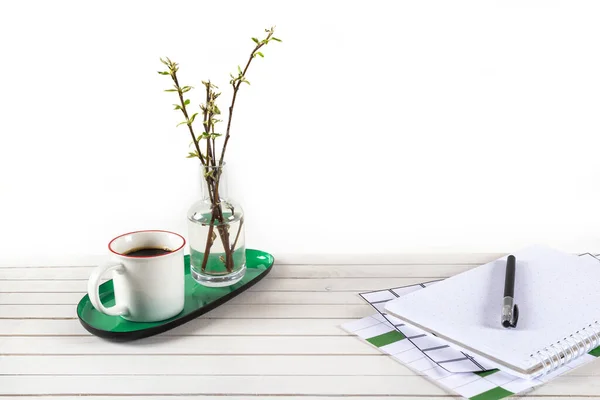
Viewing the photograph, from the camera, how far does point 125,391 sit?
0.96 meters

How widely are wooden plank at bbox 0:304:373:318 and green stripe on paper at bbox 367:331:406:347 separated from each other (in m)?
0.08

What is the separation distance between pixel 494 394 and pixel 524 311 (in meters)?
0.21

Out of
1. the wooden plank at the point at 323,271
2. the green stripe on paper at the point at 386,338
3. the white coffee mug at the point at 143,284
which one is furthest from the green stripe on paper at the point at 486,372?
the white coffee mug at the point at 143,284

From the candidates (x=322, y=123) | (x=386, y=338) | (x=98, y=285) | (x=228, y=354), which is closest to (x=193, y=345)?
(x=228, y=354)

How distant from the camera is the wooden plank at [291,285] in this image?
4.17ft

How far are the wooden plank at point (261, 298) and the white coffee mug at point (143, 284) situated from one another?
130mm

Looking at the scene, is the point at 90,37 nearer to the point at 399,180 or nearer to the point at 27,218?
the point at 27,218

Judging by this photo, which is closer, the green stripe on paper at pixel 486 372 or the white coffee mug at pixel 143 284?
the green stripe on paper at pixel 486 372

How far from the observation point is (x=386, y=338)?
108 cm

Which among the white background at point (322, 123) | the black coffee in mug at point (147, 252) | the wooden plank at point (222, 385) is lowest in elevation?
the wooden plank at point (222, 385)

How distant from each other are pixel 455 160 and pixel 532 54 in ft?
0.89

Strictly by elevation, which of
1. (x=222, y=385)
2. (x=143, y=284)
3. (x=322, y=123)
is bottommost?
(x=222, y=385)

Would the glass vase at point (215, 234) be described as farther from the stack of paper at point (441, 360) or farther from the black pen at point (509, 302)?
the black pen at point (509, 302)

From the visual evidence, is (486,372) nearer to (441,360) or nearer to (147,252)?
(441,360)
